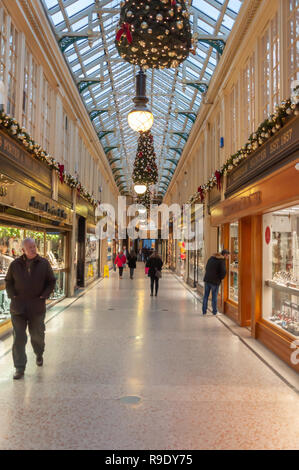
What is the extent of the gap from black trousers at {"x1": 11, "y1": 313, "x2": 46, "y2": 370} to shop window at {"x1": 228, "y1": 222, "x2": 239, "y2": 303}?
16.3ft

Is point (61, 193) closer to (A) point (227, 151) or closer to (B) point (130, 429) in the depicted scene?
(A) point (227, 151)

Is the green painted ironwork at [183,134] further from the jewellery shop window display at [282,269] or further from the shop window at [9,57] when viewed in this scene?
the jewellery shop window display at [282,269]

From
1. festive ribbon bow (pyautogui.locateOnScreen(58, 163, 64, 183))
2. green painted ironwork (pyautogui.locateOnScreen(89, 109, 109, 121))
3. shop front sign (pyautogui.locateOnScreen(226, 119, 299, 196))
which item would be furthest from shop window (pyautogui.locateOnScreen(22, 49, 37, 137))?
green painted ironwork (pyautogui.locateOnScreen(89, 109, 109, 121))

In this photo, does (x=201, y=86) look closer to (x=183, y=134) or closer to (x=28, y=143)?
(x=183, y=134)

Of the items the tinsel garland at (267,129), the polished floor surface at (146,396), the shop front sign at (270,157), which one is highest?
the tinsel garland at (267,129)

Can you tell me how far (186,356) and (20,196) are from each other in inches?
158

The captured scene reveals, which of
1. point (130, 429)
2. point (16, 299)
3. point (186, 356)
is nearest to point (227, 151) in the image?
point (186, 356)

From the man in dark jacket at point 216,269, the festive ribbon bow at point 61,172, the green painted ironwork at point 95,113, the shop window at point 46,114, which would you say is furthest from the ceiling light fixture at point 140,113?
the green painted ironwork at point 95,113

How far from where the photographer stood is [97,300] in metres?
10.9

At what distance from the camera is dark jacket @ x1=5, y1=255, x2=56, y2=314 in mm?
4387

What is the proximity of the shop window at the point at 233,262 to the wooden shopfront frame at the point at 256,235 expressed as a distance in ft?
0.60

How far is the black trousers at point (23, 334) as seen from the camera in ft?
14.1

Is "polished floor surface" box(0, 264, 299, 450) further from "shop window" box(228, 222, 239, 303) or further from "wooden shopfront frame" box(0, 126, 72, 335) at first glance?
"wooden shopfront frame" box(0, 126, 72, 335)

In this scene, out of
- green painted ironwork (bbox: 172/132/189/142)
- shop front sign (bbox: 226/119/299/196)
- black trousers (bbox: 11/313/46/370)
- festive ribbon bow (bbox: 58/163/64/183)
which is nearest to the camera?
black trousers (bbox: 11/313/46/370)
